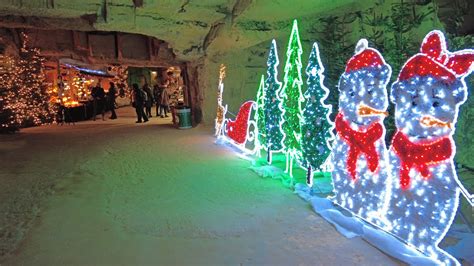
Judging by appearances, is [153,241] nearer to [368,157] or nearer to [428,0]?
[368,157]

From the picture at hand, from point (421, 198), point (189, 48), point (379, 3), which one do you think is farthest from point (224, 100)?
point (421, 198)

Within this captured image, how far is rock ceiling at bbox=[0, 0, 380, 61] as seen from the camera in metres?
8.50

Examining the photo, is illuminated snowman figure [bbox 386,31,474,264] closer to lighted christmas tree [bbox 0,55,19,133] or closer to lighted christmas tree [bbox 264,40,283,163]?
lighted christmas tree [bbox 264,40,283,163]

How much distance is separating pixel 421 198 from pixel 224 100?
10771 millimetres

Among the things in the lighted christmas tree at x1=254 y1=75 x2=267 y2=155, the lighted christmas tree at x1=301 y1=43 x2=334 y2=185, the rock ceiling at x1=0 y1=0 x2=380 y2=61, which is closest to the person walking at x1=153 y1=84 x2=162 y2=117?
the rock ceiling at x1=0 y1=0 x2=380 y2=61

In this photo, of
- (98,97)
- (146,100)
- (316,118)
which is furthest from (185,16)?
(98,97)

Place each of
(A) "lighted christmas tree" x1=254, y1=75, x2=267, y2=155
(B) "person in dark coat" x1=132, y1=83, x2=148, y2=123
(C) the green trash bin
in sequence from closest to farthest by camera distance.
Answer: (A) "lighted christmas tree" x1=254, y1=75, x2=267, y2=155
(C) the green trash bin
(B) "person in dark coat" x1=132, y1=83, x2=148, y2=123

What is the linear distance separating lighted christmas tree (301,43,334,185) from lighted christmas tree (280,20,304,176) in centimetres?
54

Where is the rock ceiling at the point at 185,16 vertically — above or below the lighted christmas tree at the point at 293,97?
above

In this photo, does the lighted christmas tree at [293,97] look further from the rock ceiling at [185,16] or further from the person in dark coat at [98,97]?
the person in dark coat at [98,97]

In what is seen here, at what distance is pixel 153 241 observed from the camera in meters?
3.91

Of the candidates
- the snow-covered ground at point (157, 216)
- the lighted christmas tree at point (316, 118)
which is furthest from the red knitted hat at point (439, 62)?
the lighted christmas tree at point (316, 118)

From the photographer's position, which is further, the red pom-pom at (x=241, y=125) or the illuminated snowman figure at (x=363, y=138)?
the red pom-pom at (x=241, y=125)

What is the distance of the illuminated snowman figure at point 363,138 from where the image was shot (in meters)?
4.03
